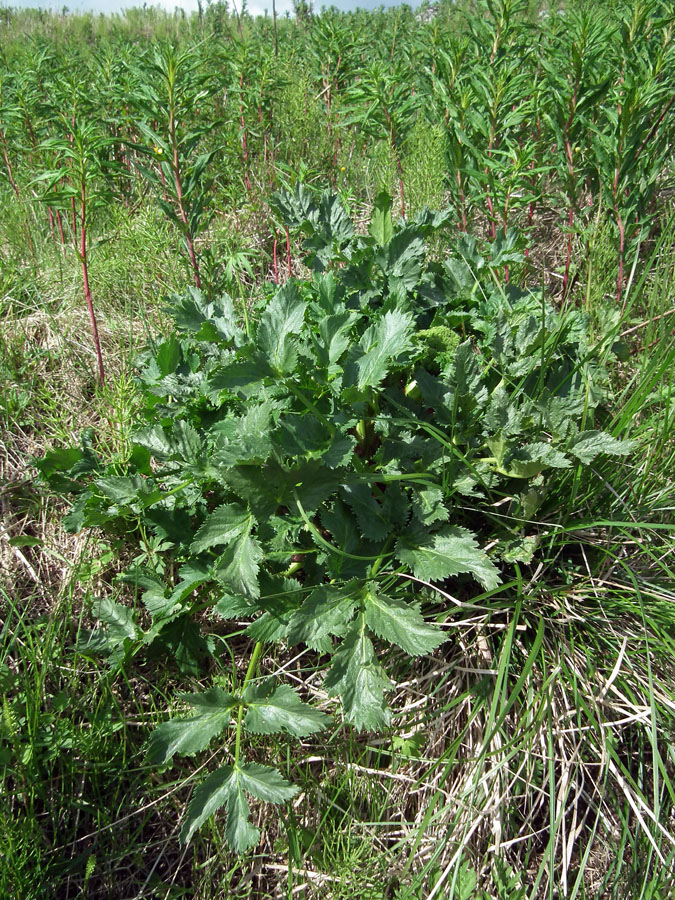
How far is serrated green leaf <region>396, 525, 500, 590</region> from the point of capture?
1484 millimetres

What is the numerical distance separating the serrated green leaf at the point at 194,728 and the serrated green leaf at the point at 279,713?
2.2 inches

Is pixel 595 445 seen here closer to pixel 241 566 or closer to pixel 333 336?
pixel 333 336

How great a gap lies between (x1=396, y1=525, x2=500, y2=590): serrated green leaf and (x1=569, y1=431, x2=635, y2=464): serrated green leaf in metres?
0.35

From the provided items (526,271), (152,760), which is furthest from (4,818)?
(526,271)

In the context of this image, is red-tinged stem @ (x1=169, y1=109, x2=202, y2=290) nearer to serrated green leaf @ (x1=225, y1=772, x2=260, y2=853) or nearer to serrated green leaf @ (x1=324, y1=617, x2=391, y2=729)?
serrated green leaf @ (x1=324, y1=617, x2=391, y2=729)

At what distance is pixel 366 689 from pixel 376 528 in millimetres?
393

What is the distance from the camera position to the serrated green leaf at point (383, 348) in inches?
62.0

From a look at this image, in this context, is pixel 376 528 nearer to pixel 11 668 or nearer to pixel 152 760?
pixel 152 760

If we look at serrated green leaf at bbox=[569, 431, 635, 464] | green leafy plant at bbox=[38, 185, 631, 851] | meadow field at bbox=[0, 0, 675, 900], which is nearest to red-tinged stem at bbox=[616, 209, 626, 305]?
meadow field at bbox=[0, 0, 675, 900]

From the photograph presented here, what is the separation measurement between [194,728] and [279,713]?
8.0 inches

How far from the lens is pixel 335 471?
149 cm

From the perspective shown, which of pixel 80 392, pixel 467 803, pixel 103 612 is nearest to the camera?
pixel 467 803

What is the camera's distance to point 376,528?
1.60m

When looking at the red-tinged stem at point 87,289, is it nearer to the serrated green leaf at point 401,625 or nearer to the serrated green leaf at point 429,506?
the serrated green leaf at point 429,506
